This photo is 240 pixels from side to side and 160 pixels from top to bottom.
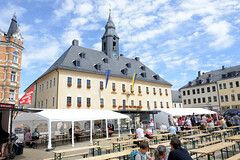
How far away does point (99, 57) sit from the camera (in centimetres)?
3566

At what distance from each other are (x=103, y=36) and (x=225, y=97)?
32577mm

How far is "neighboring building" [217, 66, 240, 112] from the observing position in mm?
43097

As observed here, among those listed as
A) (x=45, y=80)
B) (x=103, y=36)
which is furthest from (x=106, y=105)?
(x=103, y=36)

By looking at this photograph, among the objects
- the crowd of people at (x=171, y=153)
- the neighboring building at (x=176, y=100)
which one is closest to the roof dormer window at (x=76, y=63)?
the crowd of people at (x=171, y=153)

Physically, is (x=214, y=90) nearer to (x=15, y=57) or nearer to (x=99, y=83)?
A: (x=99, y=83)

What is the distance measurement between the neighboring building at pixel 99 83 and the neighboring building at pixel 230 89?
1438 centimetres

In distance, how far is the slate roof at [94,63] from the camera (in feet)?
96.1

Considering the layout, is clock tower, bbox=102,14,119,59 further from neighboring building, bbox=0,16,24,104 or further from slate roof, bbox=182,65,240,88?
slate roof, bbox=182,65,240,88

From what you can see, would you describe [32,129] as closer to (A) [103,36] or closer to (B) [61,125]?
(B) [61,125]

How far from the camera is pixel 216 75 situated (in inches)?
1939

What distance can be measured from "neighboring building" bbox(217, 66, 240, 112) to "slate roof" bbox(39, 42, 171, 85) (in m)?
14.6

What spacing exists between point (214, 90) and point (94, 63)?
32653 mm

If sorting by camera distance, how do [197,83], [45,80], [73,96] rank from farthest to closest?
[197,83]
[45,80]
[73,96]

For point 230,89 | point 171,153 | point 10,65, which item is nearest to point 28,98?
point 10,65
